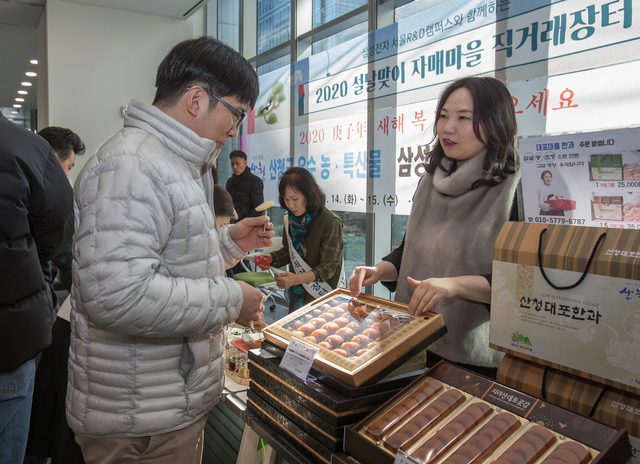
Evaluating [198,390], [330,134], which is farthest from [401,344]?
[330,134]

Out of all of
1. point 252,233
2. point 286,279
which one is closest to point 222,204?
point 286,279

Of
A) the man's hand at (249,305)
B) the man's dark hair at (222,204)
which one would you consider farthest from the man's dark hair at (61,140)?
the man's hand at (249,305)

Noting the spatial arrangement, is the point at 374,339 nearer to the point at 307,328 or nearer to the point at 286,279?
the point at 307,328

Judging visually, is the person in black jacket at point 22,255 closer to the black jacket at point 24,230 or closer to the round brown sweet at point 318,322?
the black jacket at point 24,230

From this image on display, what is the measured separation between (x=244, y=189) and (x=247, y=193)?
60 mm

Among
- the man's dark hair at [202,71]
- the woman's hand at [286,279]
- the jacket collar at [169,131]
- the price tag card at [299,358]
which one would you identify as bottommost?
the woman's hand at [286,279]

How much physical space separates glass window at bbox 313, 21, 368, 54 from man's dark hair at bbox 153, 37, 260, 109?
3196 mm

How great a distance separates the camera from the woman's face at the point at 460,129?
1.33 metres

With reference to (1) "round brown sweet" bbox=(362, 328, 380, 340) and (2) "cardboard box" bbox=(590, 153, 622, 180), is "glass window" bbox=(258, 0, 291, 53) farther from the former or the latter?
(2) "cardboard box" bbox=(590, 153, 622, 180)

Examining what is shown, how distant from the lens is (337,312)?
3.93 feet

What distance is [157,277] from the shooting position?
3.02 feet

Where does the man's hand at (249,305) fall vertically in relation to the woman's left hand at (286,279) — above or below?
above

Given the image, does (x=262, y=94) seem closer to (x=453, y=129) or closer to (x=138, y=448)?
(x=453, y=129)

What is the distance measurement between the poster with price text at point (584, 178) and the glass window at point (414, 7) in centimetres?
265
